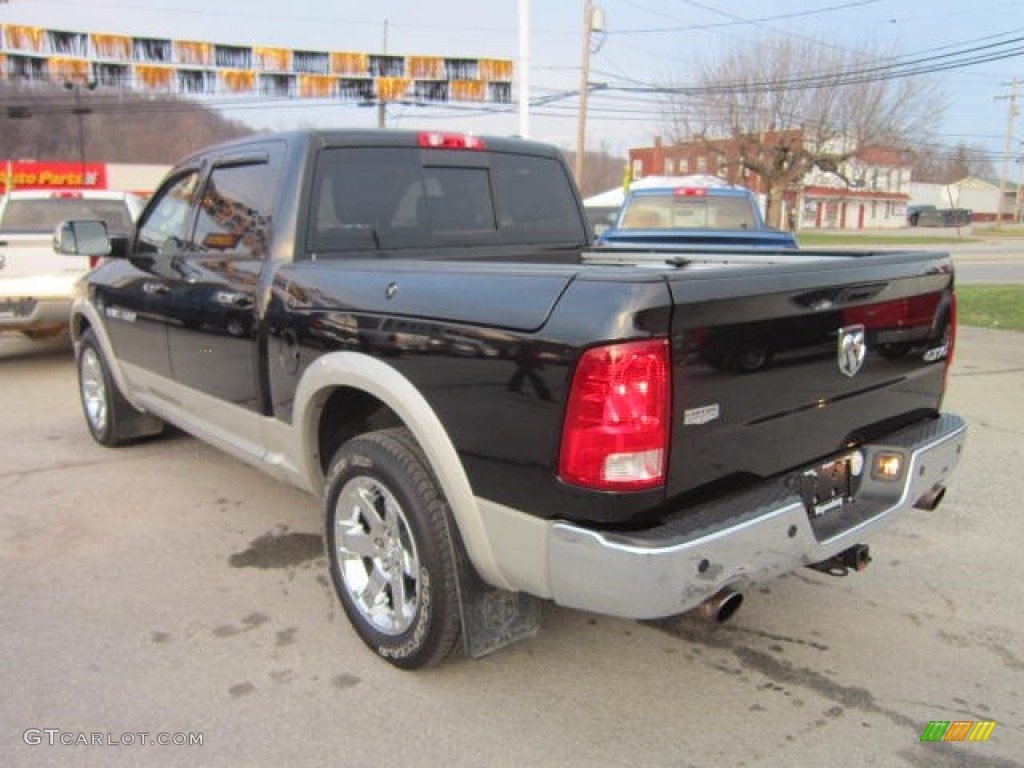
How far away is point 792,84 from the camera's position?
35.2m

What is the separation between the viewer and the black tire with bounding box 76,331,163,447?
5496mm

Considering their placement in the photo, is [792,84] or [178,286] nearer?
[178,286]

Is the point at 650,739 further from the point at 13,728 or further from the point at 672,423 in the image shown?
the point at 13,728

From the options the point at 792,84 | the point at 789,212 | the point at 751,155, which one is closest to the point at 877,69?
the point at 792,84

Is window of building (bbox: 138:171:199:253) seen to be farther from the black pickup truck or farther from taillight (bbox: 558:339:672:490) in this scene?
taillight (bbox: 558:339:672:490)

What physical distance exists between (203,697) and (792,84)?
122ft

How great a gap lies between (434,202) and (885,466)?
2226 millimetres

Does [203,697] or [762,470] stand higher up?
[762,470]

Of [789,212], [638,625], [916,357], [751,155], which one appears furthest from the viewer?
[789,212]

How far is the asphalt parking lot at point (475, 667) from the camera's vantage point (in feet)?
8.46

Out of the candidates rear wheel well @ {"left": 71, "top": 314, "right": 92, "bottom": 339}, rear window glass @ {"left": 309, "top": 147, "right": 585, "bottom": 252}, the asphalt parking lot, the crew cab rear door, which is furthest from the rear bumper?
rear wheel well @ {"left": 71, "top": 314, "right": 92, "bottom": 339}

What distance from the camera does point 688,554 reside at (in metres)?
2.21

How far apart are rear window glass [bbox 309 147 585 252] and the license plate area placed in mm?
1967

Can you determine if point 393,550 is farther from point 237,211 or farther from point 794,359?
point 237,211
